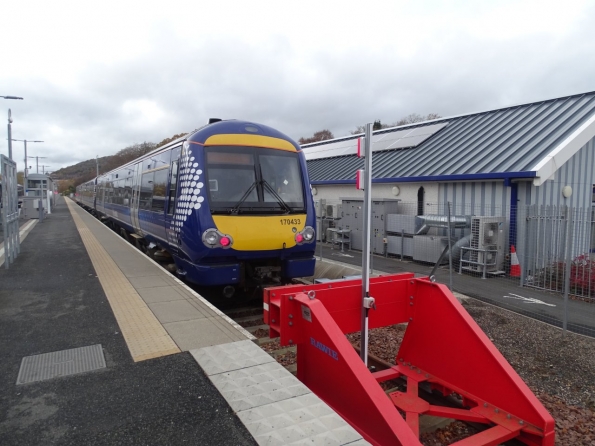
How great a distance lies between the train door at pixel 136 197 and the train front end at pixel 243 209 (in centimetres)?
471

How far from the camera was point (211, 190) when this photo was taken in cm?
676

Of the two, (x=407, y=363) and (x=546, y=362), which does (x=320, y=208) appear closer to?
(x=546, y=362)

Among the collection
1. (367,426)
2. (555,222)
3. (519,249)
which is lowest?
(367,426)

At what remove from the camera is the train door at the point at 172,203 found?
7428mm

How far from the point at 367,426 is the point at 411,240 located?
31.0 feet

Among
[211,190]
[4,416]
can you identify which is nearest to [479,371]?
[4,416]

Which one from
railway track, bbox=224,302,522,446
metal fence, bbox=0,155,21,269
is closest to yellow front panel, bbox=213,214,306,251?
railway track, bbox=224,302,522,446

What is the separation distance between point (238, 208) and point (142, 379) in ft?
11.7

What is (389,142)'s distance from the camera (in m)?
18.3

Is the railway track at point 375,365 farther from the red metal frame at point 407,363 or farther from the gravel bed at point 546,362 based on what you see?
the red metal frame at point 407,363

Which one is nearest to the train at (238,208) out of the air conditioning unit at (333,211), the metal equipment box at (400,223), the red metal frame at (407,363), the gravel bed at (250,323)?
the gravel bed at (250,323)

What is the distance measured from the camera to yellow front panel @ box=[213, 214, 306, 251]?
21.8ft

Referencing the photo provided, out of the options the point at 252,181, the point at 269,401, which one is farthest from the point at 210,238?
the point at 269,401

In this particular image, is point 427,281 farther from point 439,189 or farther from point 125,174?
point 125,174
